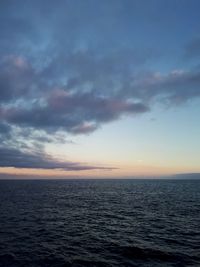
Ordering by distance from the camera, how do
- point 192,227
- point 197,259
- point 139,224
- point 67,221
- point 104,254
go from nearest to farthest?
point 197,259
point 104,254
point 192,227
point 139,224
point 67,221

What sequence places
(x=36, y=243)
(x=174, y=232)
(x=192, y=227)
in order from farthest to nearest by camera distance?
(x=192, y=227), (x=174, y=232), (x=36, y=243)

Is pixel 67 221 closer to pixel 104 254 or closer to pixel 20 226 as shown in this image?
pixel 20 226

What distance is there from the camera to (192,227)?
37.2 m

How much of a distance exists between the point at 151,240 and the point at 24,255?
48.3 feet

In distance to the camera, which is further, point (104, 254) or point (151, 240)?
point (151, 240)

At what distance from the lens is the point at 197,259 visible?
Result: 23.0m

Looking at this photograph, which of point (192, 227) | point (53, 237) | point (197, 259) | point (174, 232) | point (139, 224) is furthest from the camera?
point (139, 224)

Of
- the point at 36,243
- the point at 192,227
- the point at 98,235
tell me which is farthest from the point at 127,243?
the point at 192,227

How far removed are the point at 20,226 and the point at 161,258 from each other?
22802mm

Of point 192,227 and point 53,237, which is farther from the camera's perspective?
point 192,227

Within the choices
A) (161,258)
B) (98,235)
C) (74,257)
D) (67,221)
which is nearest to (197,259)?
(161,258)

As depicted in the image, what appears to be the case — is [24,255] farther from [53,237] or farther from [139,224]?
[139,224]

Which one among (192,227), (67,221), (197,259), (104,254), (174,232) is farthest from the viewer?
(67,221)

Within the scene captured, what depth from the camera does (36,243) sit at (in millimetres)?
28672
